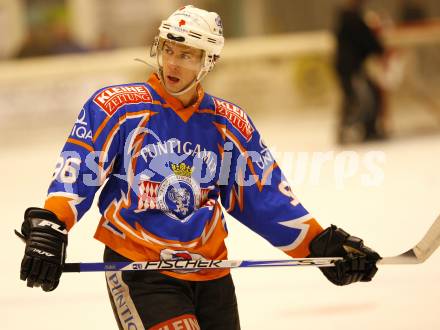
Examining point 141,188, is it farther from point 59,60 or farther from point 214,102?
point 59,60

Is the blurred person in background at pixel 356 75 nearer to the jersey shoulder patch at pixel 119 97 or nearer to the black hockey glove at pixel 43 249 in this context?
the jersey shoulder patch at pixel 119 97

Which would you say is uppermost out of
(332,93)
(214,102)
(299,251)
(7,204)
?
(214,102)

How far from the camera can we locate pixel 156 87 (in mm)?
2564

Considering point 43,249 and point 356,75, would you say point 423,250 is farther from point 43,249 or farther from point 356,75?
point 356,75

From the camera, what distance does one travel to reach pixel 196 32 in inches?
99.7

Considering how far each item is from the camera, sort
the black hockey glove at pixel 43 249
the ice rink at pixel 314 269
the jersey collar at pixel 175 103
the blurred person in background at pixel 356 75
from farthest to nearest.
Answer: the blurred person in background at pixel 356 75 < the ice rink at pixel 314 269 < the jersey collar at pixel 175 103 < the black hockey glove at pixel 43 249

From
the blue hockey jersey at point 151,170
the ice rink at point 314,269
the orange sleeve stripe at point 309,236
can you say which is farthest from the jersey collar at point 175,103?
the ice rink at point 314,269

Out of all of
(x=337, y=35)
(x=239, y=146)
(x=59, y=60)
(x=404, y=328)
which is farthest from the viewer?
(x=59, y=60)

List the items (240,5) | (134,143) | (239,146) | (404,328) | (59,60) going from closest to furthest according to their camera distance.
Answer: (134,143) → (239,146) → (404,328) → (59,60) → (240,5)

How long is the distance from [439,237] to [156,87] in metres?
0.93

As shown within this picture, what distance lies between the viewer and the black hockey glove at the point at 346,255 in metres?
2.66

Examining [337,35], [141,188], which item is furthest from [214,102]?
[337,35]

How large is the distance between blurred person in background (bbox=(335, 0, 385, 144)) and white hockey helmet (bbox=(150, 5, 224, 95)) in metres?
6.37

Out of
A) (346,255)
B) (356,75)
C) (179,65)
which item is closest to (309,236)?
(346,255)
